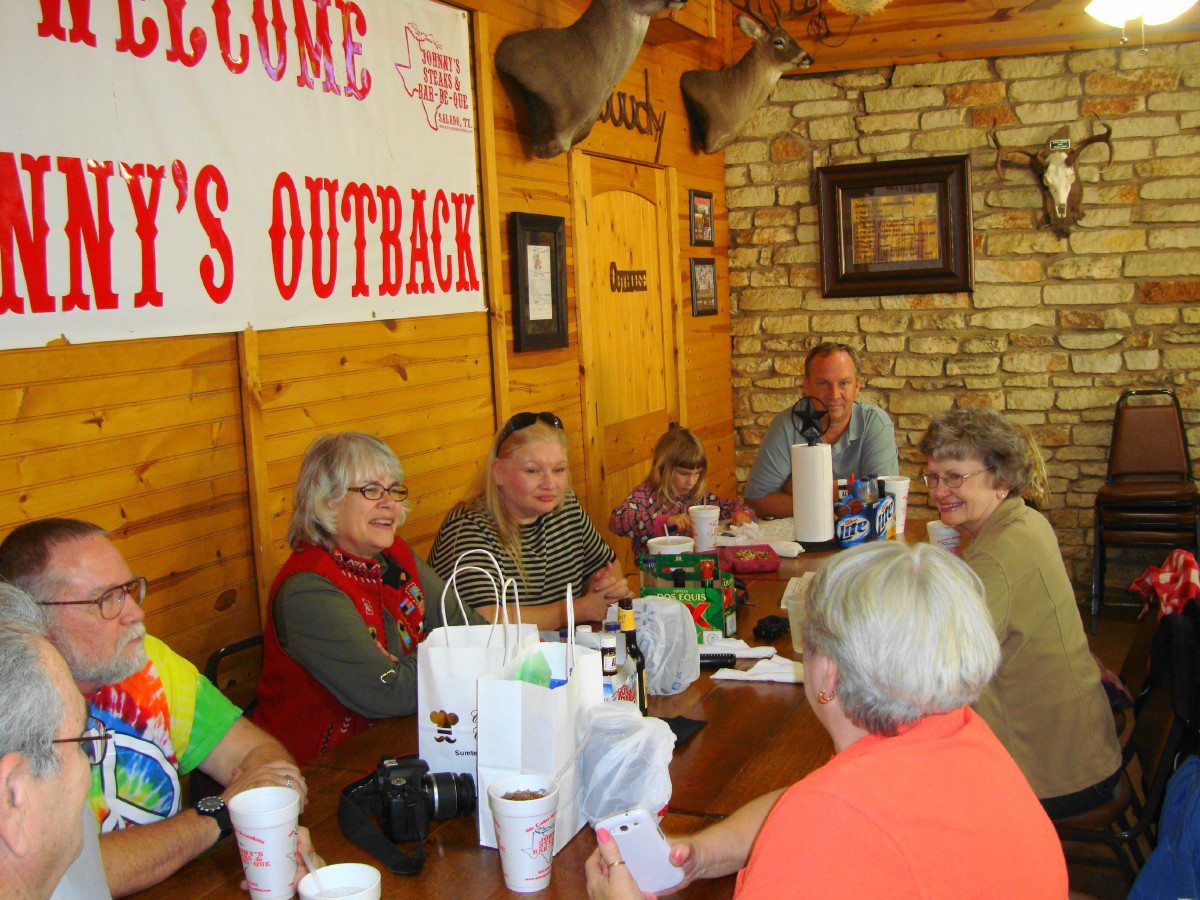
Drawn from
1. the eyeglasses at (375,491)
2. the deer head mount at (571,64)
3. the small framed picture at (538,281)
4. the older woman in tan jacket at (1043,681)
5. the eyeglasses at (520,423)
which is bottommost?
the older woman in tan jacket at (1043,681)

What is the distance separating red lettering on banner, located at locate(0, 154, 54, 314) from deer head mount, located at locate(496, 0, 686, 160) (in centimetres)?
217

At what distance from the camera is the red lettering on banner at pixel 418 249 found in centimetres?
357

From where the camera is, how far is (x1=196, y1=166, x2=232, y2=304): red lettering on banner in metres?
2.69

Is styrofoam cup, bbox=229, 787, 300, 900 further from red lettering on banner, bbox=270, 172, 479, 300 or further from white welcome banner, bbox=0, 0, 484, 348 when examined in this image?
red lettering on banner, bbox=270, 172, 479, 300

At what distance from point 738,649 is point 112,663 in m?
1.34

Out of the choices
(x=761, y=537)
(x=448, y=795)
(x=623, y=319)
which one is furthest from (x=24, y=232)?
(x=623, y=319)

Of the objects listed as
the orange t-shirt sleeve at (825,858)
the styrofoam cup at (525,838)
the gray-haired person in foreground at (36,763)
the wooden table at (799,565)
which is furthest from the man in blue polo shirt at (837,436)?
the gray-haired person in foreground at (36,763)

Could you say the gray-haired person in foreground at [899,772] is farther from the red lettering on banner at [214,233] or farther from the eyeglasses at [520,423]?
the red lettering on banner at [214,233]

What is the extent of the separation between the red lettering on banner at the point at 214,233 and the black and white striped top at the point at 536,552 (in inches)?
34.2

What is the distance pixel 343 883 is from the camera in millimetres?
1452

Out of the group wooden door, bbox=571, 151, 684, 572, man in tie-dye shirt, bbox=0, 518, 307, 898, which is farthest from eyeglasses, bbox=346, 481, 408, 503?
wooden door, bbox=571, 151, 684, 572

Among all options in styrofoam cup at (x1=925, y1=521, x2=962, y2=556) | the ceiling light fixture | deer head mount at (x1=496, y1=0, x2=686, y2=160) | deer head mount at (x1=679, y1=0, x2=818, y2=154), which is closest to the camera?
styrofoam cup at (x1=925, y1=521, x2=962, y2=556)

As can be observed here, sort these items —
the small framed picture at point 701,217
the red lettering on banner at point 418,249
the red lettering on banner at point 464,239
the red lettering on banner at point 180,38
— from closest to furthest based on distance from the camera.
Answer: the red lettering on banner at point 180,38
the red lettering on banner at point 418,249
the red lettering on banner at point 464,239
the small framed picture at point 701,217

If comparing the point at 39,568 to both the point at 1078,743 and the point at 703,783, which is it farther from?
the point at 1078,743
